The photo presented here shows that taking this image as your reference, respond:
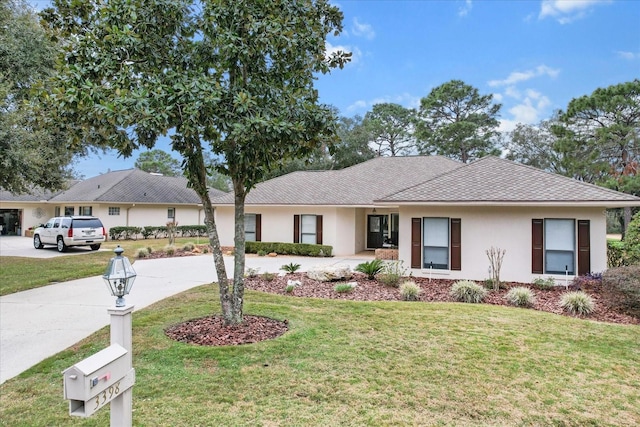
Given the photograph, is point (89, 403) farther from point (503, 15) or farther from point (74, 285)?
point (503, 15)

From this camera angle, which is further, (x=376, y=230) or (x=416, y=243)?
(x=376, y=230)

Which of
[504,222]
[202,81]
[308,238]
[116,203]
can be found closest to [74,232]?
[116,203]

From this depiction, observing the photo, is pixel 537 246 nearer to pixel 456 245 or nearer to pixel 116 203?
pixel 456 245

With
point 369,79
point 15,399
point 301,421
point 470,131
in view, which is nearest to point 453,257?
point 301,421

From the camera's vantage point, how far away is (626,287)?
726cm

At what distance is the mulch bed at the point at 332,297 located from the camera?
5.71 meters

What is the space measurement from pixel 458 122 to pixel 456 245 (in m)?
26.3

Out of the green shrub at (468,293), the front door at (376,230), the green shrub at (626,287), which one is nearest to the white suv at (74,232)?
the front door at (376,230)

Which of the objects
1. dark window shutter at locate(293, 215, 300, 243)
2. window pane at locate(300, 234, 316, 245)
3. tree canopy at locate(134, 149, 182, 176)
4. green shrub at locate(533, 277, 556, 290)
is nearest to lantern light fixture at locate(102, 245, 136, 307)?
green shrub at locate(533, 277, 556, 290)

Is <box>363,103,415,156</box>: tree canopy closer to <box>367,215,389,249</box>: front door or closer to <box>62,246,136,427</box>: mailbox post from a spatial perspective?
<box>367,215,389,249</box>: front door

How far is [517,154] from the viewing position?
35344mm

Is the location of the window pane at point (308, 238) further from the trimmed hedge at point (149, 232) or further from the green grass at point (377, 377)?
the green grass at point (377, 377)

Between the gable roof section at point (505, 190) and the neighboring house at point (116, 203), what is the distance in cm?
1750

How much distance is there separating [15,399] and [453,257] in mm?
10303
